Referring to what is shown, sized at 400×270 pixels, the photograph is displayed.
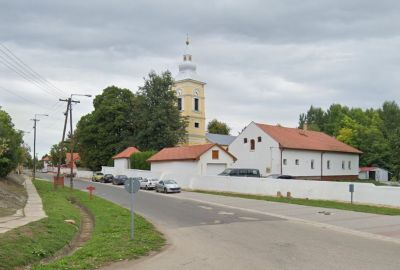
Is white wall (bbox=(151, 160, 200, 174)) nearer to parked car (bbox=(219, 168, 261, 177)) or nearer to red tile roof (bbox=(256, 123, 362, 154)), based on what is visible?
parked car (bbox=(219, 168, 261, 177))

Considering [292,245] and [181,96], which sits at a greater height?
[181,96]

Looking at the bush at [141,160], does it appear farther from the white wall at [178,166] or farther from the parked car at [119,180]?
the white wall at [178,166]

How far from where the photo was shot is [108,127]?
81.6 m

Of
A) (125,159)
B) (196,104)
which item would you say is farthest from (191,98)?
(125,159)

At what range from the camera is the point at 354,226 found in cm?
1905

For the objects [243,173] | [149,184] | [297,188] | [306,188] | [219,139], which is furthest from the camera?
[219,139]

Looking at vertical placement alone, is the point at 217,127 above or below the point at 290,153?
above

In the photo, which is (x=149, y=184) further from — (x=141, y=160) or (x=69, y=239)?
(x=69, y=239)

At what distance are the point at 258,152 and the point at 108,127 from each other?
34.4 metres

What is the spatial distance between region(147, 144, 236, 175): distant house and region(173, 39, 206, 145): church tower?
104ft

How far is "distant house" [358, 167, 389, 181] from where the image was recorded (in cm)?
7350

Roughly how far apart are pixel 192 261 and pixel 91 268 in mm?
2373

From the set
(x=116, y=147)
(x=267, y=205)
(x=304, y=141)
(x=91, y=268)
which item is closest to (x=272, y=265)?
(x=91, y=268)

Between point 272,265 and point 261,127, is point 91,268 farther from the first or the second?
point 261,127
